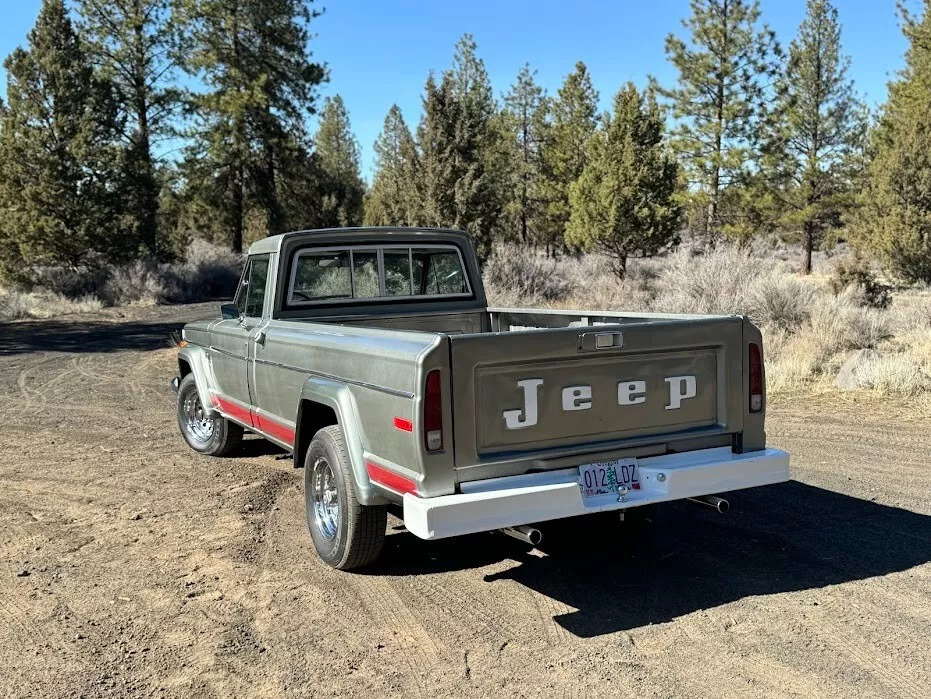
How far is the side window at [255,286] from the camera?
6082 millimetres

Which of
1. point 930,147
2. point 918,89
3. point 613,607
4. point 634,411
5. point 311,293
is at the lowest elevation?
point 613,607

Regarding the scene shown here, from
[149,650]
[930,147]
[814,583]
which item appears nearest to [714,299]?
[930,147]

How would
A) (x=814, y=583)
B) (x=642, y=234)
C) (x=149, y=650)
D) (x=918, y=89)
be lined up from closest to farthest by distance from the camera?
1. (x=149, y=650)
2. (x=814, y=583)
3. (x=918, y=89)
4. (x=642, y=234)

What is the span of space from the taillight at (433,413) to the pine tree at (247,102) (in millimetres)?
35769

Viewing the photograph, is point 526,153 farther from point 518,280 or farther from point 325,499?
point 325,499

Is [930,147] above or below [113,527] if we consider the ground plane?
above

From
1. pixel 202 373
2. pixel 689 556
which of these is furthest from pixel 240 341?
pixel 689 556

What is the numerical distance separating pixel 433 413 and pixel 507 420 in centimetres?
40

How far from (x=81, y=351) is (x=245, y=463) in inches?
387

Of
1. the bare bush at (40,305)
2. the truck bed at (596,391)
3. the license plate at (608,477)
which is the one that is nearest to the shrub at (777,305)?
the truck bed at (596,391)

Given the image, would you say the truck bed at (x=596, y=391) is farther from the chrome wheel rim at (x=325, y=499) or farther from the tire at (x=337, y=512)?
the chrome wheel rim at (x=325, y=499)

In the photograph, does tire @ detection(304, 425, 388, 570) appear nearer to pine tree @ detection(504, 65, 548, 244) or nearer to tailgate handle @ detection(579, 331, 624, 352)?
tailgate handle @ detection(579, 331, 624, 352)

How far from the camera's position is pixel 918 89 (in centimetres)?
2403

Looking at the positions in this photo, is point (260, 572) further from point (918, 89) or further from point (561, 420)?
point (918, 89)
